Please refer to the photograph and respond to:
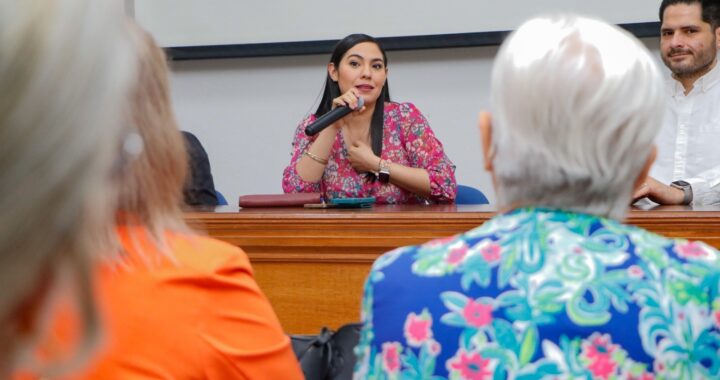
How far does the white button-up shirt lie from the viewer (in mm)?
3299

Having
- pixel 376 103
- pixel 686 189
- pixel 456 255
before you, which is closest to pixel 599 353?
pixel 456 255

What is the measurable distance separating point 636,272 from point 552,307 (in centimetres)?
9

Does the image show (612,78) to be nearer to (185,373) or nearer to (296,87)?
(185,373)

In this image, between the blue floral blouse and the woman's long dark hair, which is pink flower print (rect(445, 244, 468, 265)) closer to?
the blue floral blouse

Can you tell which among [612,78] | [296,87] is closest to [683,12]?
[296,87]

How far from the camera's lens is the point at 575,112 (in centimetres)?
94

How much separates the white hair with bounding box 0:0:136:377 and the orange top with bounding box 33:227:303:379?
435mm

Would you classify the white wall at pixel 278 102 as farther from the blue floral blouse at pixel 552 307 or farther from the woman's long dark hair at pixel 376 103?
the blue floral blouse at pixel 552 307

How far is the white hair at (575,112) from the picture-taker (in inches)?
37.2

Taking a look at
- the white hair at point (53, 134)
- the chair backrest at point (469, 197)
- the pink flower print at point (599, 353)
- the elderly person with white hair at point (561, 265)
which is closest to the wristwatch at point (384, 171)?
the chair backrest at point (469, 197)

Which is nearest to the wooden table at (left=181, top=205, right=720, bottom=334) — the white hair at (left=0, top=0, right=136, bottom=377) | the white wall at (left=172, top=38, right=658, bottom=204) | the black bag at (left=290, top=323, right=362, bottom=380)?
the black bag at (left=290, top=323, right=362, bottom=380)

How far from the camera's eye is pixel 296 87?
4.31 metres

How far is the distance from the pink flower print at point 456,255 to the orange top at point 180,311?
0.65ft

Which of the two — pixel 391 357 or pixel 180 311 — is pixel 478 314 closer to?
pixel 391 357
